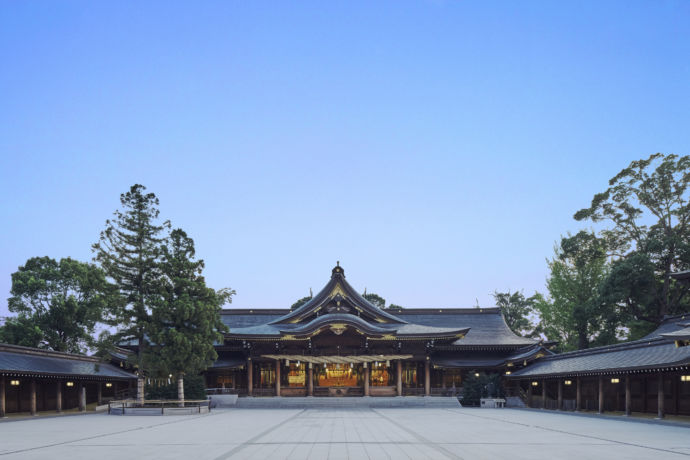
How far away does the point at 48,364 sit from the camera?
108 feet

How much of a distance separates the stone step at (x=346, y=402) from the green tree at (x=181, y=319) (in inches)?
254

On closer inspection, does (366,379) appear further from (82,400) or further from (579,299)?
(579,299)

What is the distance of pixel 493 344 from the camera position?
146 feet

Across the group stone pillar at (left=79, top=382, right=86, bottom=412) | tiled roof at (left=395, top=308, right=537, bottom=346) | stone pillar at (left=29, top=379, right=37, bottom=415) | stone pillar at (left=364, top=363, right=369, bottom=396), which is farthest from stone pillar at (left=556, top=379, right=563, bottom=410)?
stone pillar at (left=29, top=379, right=37, bottom=415)

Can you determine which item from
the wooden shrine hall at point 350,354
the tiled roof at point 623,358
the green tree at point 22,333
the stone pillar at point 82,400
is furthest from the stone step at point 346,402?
the green tree at point 22,333

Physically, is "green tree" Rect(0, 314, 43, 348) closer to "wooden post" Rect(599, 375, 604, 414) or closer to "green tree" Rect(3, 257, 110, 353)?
"green tree" Rect(3, 257, 110, 353)

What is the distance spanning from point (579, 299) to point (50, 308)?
172 ft

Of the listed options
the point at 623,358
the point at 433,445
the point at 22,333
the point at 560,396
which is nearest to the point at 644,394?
the point at 623,358


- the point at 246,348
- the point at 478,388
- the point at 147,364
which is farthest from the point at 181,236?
the point at 478,388

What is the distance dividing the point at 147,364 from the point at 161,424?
8.64 metres

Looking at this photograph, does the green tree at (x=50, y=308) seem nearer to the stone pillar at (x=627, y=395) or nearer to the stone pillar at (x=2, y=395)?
the stone pillar at (x=2, y=395)

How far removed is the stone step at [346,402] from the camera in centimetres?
3919

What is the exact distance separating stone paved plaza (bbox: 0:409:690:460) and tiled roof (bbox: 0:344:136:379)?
208 inches

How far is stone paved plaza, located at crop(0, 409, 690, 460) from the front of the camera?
14148mm
